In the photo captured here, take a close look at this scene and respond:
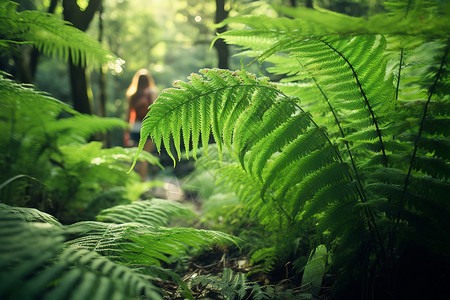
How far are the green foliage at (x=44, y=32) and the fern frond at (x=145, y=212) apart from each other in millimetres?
1117

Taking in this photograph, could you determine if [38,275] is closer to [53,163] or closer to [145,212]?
[145,212]

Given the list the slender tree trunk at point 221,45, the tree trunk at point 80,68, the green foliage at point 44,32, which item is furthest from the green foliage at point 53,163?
the slender tree trunk at point 221,45

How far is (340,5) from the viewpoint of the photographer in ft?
17.4

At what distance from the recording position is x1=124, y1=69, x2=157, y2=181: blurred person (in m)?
4.14

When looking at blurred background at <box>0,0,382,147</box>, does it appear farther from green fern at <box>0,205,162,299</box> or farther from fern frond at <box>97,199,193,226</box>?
fern frond at <box>97,199,193,226</box>

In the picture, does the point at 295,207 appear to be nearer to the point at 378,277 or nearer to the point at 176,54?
the point at 378,277

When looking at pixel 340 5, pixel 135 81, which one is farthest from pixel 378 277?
pixel 340 5

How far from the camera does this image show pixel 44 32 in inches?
70.8

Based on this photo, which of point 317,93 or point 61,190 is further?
point 61,190

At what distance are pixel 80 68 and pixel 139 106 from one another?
55.5 inches

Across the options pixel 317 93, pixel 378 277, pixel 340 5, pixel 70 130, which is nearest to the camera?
pixel 378 277

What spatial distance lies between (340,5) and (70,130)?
589 cm

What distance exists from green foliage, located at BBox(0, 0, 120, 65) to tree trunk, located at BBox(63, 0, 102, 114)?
2.38 feet

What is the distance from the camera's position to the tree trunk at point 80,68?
7.98 feet
